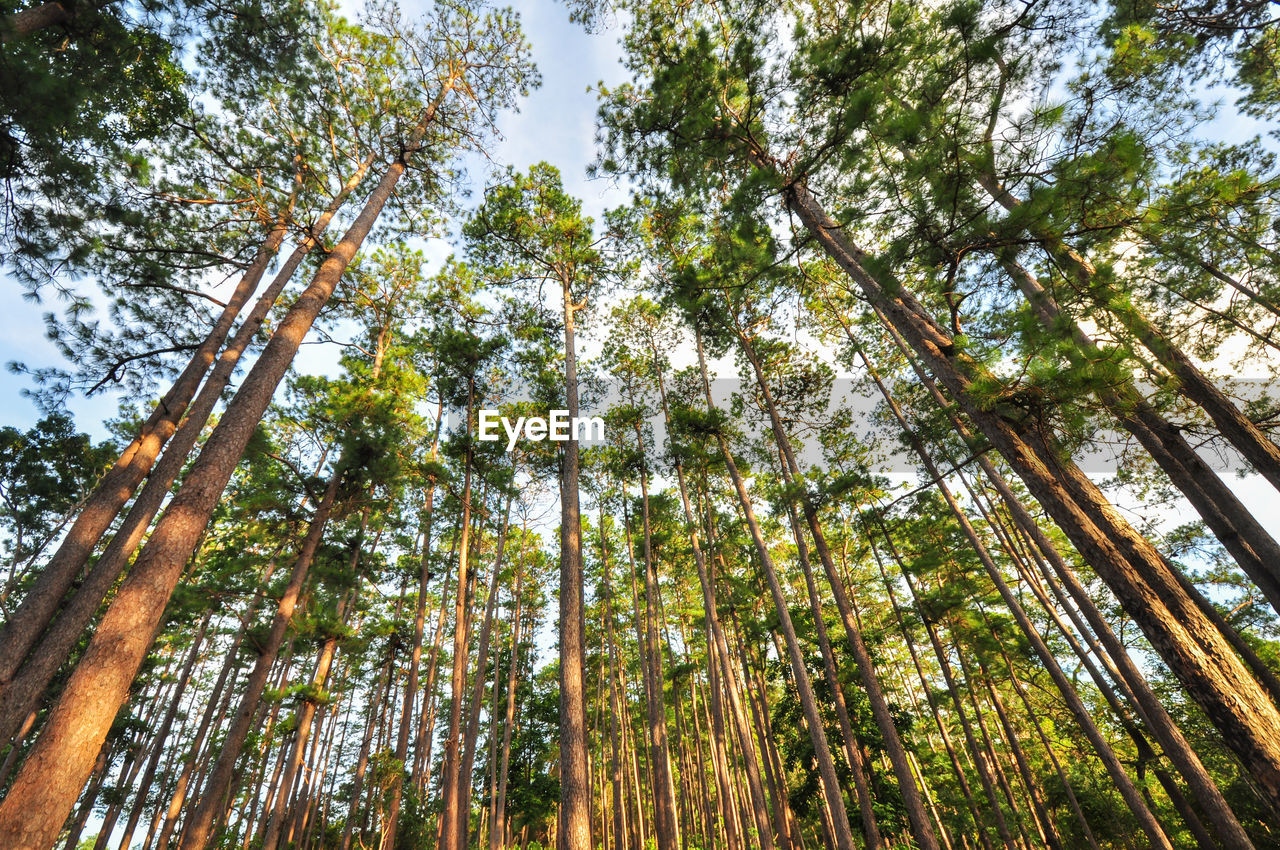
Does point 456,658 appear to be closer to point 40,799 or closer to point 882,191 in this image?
point 40,799

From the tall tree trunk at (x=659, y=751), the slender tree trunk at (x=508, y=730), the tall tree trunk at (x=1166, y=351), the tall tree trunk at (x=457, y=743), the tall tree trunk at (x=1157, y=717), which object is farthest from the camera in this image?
the slender tree trunk at (x=508, y=730)

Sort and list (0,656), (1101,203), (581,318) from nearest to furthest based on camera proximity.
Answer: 1. (1101,203)
2. (0,656)
3. (581,318)

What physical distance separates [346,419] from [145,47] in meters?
6.03

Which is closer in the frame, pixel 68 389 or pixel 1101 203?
pixel 1101 203

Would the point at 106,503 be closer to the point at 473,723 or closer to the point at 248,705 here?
the point at 248,705

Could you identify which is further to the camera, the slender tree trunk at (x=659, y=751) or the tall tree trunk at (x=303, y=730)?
the slender tree trunk at (x=659, y=751)

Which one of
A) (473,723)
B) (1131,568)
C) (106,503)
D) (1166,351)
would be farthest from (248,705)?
(1166,351)

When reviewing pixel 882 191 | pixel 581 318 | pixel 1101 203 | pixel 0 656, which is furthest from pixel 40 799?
pixel 581 318

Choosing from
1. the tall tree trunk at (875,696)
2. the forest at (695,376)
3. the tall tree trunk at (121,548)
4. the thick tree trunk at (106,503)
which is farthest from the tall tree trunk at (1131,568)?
the thick tree trunk at (106,503)

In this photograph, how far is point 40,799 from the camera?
95.1 inches

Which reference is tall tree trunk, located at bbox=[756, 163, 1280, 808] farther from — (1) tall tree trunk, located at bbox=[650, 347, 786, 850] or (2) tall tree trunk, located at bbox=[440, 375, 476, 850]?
(2) tall tree trunk, located at bbox=[440, 375, 476, 850]

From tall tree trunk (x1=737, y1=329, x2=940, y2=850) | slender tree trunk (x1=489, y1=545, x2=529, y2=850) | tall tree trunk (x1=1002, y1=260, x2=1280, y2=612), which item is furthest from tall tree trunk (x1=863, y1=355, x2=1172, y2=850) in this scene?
slender tree trunk (x1=489, y1=545, x2=529, y2=850)

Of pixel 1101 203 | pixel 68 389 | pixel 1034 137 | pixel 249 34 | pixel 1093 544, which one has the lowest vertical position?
pixel 1093 544

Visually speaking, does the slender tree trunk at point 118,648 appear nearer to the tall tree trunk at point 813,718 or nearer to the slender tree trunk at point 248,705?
the slender tree trunk at point 248,705
